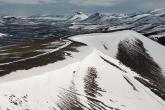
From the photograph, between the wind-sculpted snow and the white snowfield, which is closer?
the white snowfield

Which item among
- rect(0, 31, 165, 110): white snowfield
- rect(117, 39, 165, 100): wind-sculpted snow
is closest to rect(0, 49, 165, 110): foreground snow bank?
rect(0, 31, 165, 110): white snowfield

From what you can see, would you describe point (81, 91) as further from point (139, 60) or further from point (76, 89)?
point (139, 60)

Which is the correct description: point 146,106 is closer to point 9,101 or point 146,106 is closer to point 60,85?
point 60,85

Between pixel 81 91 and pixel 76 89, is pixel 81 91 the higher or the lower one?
the lower one

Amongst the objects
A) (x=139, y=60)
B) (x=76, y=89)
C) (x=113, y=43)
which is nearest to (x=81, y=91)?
(x=76, y=89)

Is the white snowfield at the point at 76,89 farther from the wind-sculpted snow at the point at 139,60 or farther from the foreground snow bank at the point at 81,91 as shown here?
the wind-sculpted snow at the point at 139,60

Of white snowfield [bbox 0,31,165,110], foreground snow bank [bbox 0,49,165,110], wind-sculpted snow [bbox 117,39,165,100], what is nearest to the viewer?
foreground snow bank [bbox 0,49,165,110]

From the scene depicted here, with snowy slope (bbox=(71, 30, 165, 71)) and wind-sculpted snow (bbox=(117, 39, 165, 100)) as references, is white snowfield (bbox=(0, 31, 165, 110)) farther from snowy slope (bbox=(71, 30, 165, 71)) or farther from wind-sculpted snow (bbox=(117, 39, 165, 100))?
snowy slope (bbox=(71, 30, 165, 71))

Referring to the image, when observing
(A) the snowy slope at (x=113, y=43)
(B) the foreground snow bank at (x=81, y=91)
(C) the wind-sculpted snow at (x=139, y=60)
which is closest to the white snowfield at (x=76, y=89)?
(B) the foreground snow bank at (x=81, y=91)
